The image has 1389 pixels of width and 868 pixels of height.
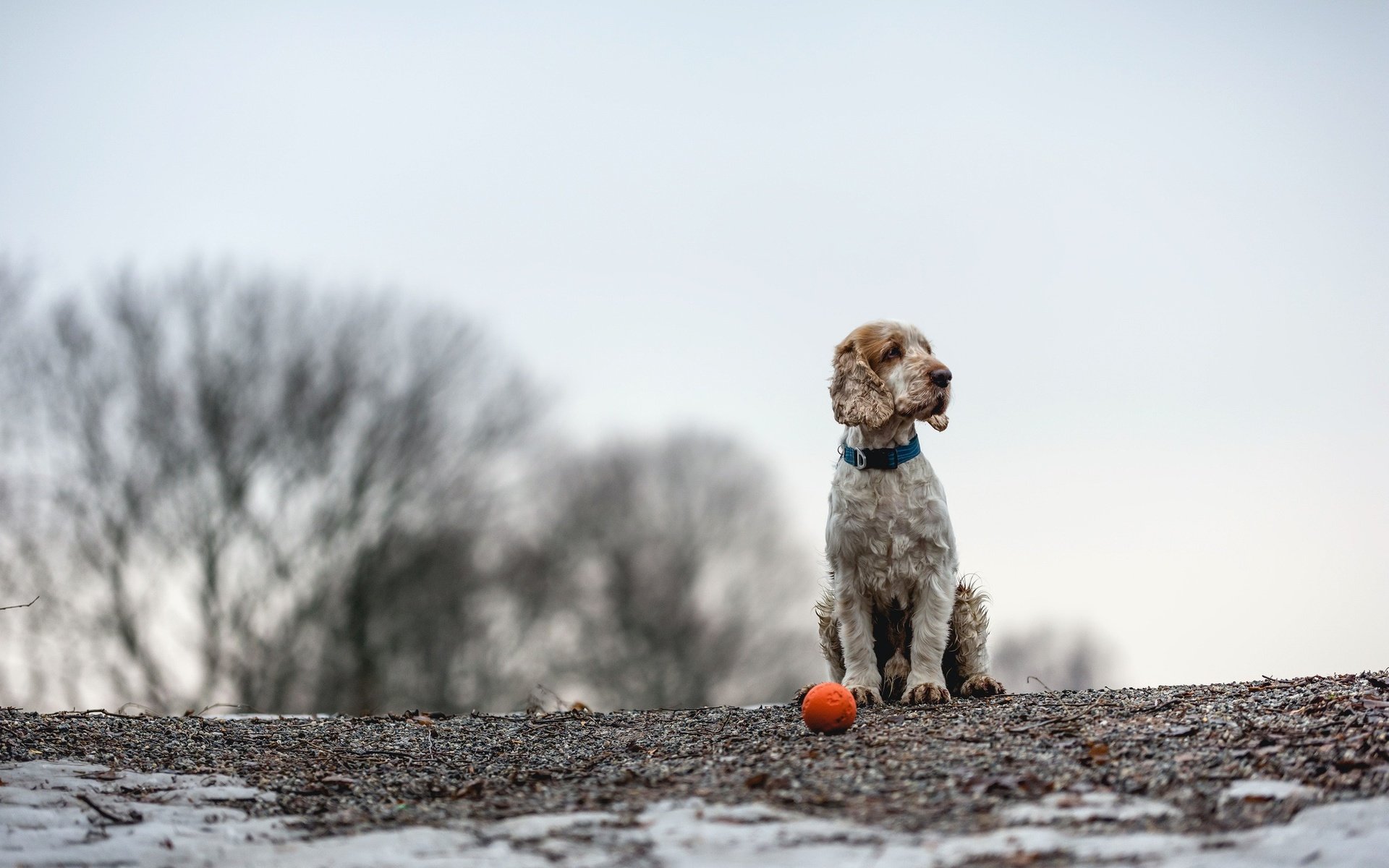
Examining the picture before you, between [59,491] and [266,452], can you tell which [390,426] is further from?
[59,491]

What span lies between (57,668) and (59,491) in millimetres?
2843

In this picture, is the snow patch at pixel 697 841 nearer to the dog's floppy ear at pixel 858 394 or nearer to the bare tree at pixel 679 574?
the dog's floppy ear at pixel 858 394

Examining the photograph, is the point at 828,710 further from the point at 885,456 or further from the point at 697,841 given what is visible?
the point at 697,841

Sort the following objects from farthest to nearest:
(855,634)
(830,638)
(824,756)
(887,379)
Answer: (830,638)
(855,634)
(887,379)
(824,756)

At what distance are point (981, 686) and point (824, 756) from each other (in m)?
2.49

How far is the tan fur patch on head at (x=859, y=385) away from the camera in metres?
7.61

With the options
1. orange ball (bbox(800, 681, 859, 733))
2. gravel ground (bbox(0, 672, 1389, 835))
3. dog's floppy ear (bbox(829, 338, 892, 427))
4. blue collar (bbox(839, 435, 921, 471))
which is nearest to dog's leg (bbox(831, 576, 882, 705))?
gravel ground (bbox(0, 672, 1389, 835))

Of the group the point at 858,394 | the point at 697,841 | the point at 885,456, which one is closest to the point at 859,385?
the point at 858,394

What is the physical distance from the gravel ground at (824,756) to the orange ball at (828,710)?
0.07 m

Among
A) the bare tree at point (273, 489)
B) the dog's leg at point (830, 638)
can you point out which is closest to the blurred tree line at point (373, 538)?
the bare tree at point (273, 489)

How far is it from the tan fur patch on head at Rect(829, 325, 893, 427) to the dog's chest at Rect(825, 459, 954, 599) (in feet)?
1.18

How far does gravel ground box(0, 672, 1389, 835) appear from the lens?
5.06 meters

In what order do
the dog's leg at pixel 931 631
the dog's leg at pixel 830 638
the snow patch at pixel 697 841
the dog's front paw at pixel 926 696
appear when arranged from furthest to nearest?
the dog's leg at pixel 830 638 → the dog's leg at pixel 931 631 → the dog's front paw at pixel 926 696 → the snow patch at pixel 697 841

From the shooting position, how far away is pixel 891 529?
7.62m
